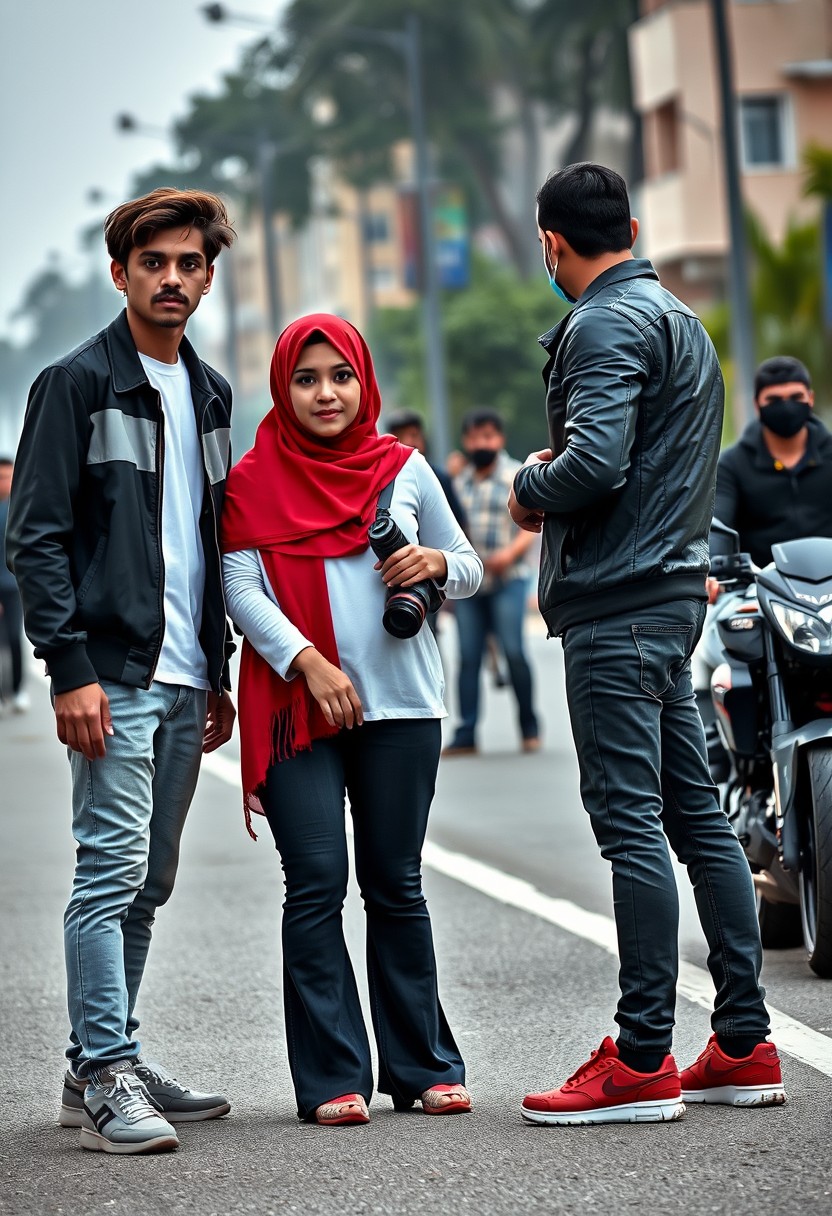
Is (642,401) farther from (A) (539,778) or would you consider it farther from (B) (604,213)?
(A) (539,778)

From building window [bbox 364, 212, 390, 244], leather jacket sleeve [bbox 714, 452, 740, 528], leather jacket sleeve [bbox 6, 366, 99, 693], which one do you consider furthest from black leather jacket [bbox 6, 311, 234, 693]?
building window [bbox 364, 212, 390, 244]

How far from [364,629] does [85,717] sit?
659mm

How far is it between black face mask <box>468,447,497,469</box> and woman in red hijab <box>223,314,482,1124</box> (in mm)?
8403

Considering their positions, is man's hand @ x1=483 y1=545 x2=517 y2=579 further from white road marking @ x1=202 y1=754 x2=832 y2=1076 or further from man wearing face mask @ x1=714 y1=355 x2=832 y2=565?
man wearing face mask @ x1=714 y1=355 x2=832 y2=565

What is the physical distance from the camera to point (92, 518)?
4.95 metres

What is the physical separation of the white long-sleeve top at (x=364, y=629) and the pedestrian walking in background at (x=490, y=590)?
8.27 metres

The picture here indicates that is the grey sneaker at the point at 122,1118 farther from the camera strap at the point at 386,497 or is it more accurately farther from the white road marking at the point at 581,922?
the white road marking at the point at 581,922

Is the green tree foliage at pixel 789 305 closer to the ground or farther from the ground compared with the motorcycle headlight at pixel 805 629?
farther from the ground

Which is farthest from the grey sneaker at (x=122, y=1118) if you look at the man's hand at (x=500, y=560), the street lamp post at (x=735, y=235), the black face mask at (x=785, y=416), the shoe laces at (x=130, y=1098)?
the street lamp post at (x=735, y=235)

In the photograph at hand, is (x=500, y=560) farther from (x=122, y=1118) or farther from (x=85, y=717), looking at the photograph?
(x=122, y=1118)

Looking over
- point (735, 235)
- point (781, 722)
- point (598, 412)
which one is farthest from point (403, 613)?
point (735, 235)

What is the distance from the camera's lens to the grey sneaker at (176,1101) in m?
5.06

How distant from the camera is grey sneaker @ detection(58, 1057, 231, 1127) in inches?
198

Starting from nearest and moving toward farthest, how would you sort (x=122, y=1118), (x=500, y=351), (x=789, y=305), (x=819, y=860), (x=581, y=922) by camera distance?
1. (x=122, y=1118)
2. (x=819, y=860)
3. (x=581, y=922)
4. (x=789, y=305)
5. (x=500, y=351)
